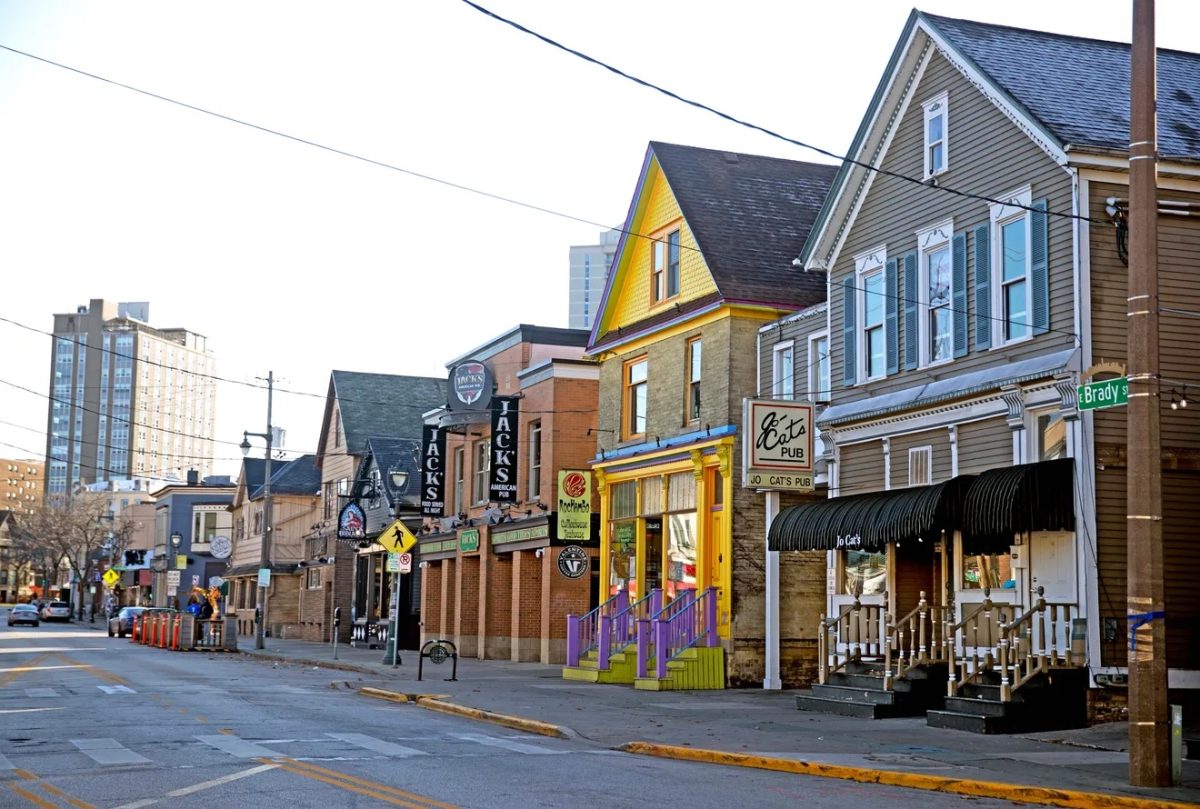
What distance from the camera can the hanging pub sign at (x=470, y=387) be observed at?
3853cm

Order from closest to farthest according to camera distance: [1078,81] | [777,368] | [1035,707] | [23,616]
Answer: [1035,707] < [1078,81] < [777,368] < [23,616]

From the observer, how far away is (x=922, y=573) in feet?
76.9

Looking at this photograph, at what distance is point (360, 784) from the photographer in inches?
495

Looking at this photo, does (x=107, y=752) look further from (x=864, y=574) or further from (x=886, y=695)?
(x=864, y=574)

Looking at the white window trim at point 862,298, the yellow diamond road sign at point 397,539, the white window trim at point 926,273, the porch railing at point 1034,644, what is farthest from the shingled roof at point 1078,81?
the yellow diamond road sign at point 397,539

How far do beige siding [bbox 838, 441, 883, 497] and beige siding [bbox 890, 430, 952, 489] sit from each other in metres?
0.51

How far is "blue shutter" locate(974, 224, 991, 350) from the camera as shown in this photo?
68.2 ft

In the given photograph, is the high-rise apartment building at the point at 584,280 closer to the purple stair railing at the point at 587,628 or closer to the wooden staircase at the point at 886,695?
the purple stair railing at the point at 587,628

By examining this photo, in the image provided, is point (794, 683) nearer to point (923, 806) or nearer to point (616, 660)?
point (616, 660)

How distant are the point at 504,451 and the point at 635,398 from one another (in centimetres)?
649

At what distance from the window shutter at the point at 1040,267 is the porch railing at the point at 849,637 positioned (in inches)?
217

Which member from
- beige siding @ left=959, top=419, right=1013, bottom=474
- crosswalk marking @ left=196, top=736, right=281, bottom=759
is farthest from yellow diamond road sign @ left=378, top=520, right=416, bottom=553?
crosswalk marking @ left=196, top=736, right=281, bottom=759

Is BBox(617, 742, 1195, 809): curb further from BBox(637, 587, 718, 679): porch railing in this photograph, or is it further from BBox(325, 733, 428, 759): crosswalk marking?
BBox(637, 587, 718, 679): porch railing

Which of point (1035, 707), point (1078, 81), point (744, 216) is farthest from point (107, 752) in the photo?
point (744, 216)
